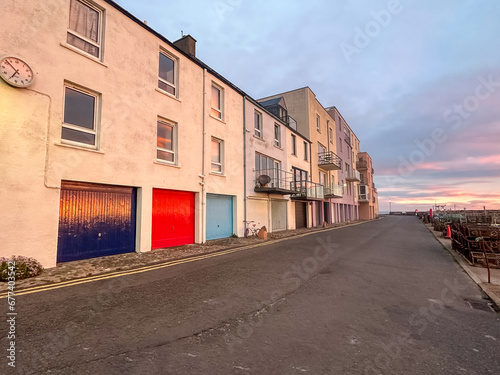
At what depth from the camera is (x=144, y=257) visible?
28.6 ft

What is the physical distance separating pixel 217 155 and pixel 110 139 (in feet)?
20.4

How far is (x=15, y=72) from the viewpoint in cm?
671

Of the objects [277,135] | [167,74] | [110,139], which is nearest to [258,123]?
[277,135]

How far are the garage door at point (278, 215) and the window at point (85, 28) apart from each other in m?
13.8

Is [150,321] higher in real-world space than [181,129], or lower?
lower

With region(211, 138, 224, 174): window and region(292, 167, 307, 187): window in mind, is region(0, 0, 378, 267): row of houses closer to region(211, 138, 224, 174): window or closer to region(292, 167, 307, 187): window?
region(211, 138, 224, 174): window

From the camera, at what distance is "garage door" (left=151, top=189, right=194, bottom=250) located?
1052 cm

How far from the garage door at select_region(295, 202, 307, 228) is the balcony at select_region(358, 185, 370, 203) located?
2816 centimetres

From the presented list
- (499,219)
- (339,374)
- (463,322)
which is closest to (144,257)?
(339,374)

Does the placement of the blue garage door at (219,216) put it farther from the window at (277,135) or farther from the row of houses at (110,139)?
the window at (277,135)

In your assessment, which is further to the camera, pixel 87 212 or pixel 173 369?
pixel 87 212

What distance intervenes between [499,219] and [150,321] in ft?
129

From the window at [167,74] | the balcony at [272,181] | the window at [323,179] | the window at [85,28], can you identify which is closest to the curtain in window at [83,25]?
the window at [85,28]

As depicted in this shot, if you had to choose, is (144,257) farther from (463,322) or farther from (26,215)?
(463,322)
